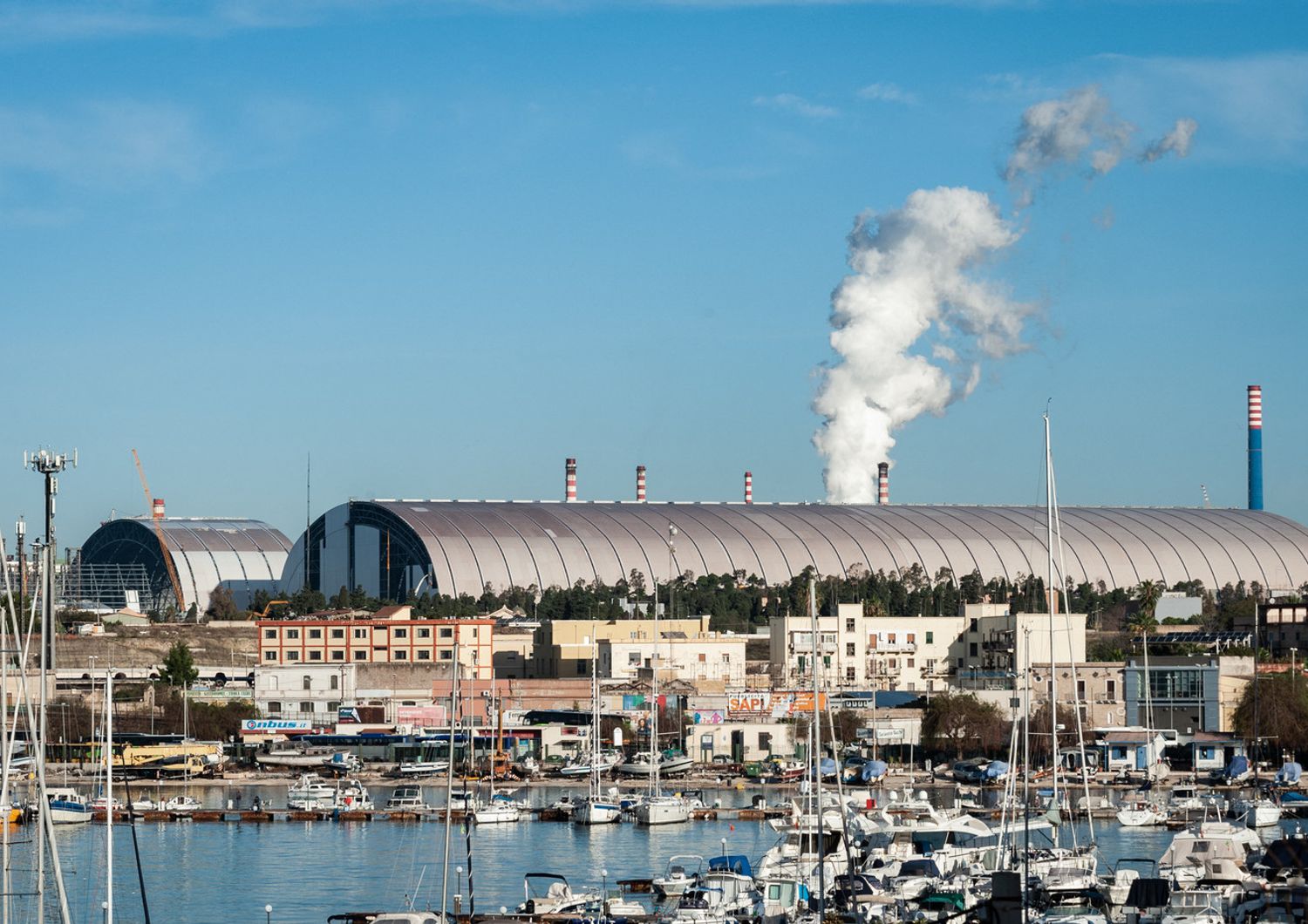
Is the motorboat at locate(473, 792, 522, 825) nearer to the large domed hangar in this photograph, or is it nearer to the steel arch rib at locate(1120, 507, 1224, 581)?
the large domed hangar

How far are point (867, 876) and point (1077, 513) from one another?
115 m

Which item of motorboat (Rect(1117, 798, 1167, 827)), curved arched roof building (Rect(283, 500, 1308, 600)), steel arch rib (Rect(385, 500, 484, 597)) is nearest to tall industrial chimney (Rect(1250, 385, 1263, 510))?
curved arched roof building (Rect(283, 500, 1308, 600))

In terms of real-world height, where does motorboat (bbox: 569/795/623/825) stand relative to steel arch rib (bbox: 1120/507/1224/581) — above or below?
below

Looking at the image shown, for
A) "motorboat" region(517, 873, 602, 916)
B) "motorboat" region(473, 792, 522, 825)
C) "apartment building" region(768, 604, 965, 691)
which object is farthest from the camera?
"apartment building" region(768, 604, 965, 691)

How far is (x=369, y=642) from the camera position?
4134 inches

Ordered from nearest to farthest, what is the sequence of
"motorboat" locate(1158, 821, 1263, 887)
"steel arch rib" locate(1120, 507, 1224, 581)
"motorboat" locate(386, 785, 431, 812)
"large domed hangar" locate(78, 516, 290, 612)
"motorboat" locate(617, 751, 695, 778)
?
"motorboat" locate(1158, 821, 1263, 887) < "motorboat" locate(386, 785, 431, 812) < "motorboat" locate(617, 751, 695, 778) < "large domed hangar" locate(78, 516, 290, 612) < "steel arch rib" locate(1120, 507, 1224, 581)

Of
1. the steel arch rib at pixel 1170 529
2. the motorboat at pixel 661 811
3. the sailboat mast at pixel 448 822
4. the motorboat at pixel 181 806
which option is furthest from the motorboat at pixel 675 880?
the steel arch rib at pixel 1170 529

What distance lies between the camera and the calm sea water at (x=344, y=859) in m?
48.6

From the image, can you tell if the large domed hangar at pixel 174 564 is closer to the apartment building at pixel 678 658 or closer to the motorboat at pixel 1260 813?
the apartment building at pixel 678 658

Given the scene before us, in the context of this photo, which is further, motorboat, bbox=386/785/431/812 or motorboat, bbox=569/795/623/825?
motorboat, bbox=386/785/431/812

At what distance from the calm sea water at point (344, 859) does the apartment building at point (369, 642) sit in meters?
36.7

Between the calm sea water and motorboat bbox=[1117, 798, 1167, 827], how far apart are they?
1.88 feet

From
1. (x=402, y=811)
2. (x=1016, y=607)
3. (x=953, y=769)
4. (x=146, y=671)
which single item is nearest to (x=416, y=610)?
(x=146, y=671)

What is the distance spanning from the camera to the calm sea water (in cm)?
4859
